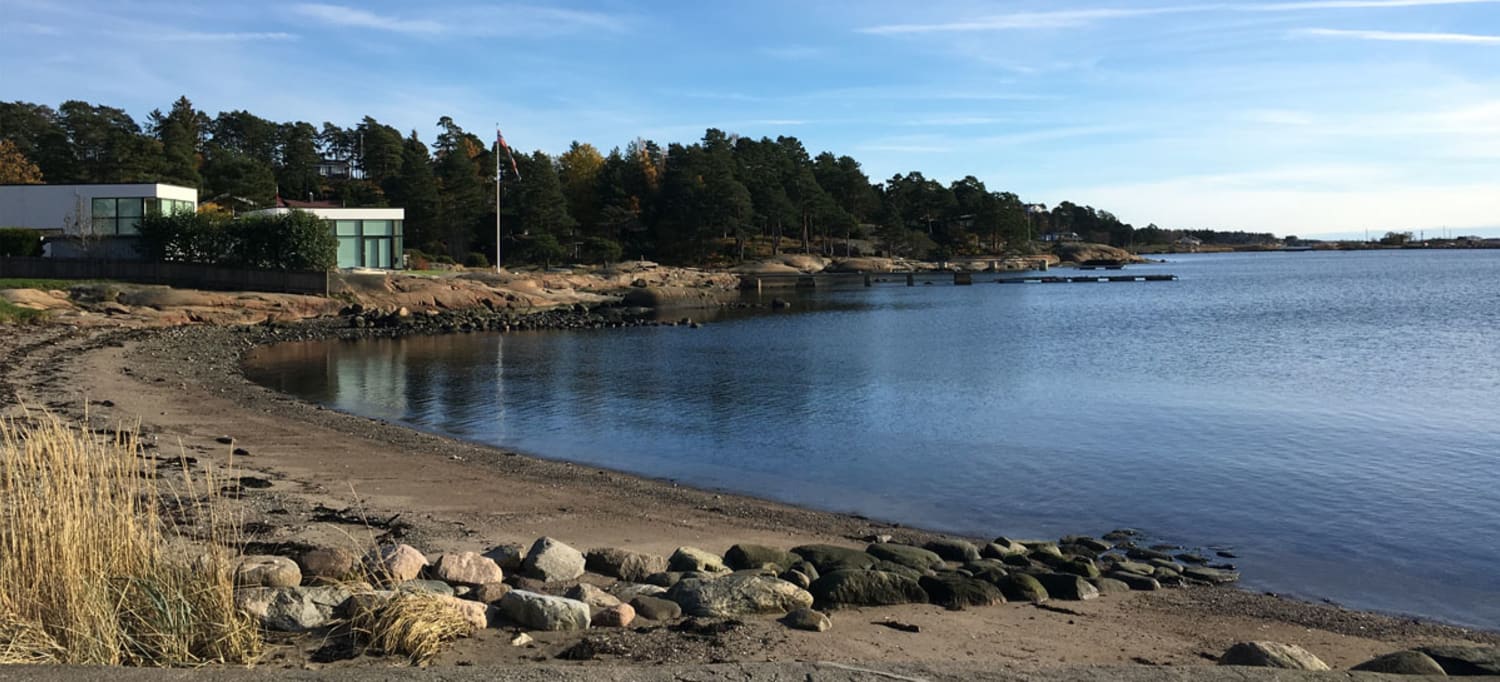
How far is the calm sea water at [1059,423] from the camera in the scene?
49.5ft

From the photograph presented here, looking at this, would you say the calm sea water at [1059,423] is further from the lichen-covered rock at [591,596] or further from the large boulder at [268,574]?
the large boulder at [268,574]

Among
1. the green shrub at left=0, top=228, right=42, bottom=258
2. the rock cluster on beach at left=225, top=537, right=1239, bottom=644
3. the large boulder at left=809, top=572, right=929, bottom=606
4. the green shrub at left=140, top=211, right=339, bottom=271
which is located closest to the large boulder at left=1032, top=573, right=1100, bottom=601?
the rock cluster on beach at left=225, top=537, right=1239, bottom=644

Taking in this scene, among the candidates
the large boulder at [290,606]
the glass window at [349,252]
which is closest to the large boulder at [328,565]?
the large boulder at [290,606]

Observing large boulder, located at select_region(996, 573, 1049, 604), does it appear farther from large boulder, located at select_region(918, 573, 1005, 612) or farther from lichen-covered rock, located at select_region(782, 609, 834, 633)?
lichen-covered rock, located at select_region(782, 609, 834, 633)

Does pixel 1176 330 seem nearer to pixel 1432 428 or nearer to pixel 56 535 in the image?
pixel 1432 428

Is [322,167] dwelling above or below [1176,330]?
above

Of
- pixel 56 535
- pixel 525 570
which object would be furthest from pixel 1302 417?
pixel 56 535

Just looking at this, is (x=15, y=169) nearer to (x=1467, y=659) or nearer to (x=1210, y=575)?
(x=1210, y=575)

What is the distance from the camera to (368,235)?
6981 cm

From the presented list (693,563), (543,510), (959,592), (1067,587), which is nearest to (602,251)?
(543,510)

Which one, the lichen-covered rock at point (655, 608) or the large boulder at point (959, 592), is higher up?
the lichen-covered rock at point (655, 608)

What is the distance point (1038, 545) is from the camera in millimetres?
13406

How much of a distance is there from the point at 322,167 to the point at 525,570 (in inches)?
4732

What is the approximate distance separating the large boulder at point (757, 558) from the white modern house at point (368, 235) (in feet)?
204
